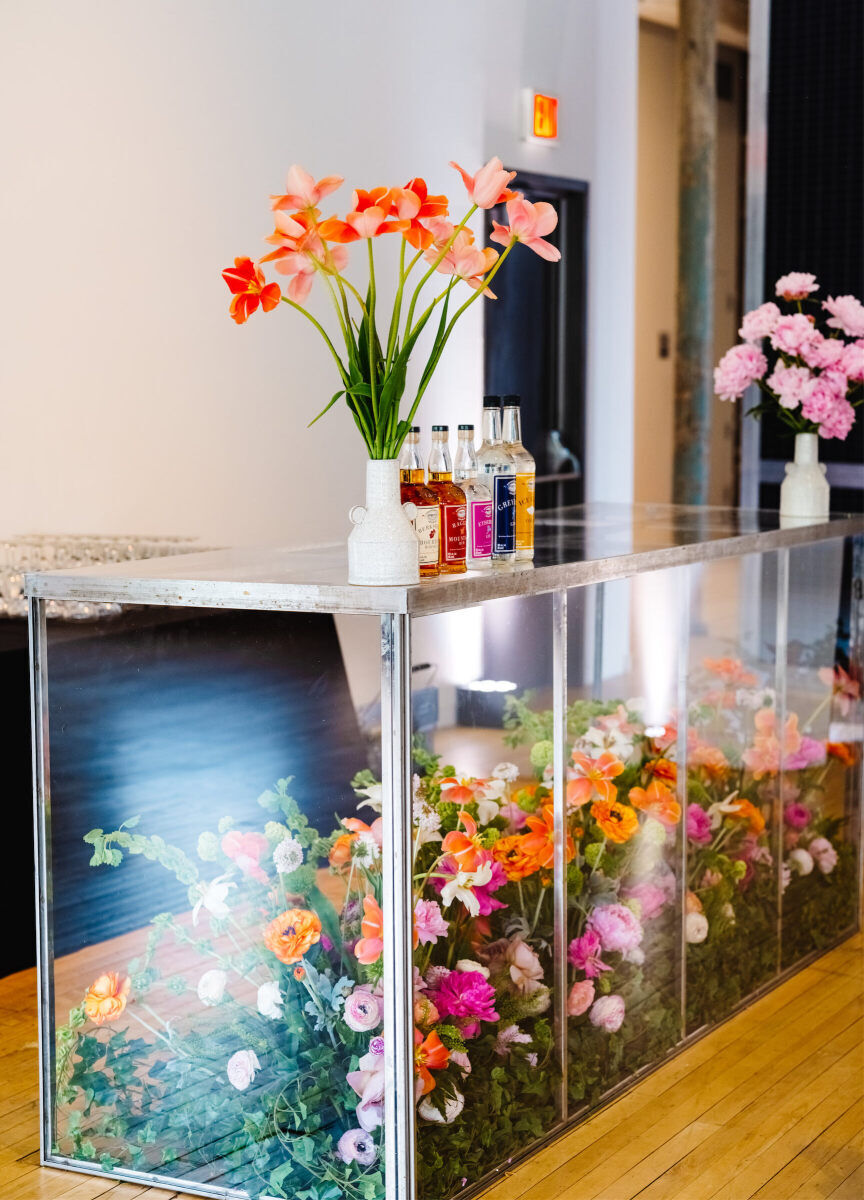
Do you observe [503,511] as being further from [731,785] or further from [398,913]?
[731,785]

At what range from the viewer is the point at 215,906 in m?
2.35

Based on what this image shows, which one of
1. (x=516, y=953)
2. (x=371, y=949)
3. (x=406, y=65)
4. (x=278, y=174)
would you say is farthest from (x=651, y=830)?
(x=406, y=65)

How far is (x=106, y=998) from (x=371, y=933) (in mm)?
494

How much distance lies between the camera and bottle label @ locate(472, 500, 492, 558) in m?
2.40

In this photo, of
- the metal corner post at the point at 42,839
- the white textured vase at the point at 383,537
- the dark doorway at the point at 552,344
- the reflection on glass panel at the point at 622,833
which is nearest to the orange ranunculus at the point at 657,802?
the reflection on glass panel at the point at 622,833

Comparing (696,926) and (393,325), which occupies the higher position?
(393,325)

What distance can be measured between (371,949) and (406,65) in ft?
12.5

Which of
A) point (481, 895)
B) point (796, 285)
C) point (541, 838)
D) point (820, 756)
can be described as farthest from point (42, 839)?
point (796, 285)

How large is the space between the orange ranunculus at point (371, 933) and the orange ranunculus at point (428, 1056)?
13 cm

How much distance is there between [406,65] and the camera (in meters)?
5.27

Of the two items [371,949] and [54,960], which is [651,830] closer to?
[371,949]

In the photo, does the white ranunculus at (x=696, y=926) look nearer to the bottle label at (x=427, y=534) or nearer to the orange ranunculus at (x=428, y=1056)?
the orange ranunculus at (x=428, y=1056)

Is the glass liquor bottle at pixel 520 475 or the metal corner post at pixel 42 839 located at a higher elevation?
the glass liquor bottle at pixel 520 475

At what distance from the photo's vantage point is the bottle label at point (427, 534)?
226 centimetres
